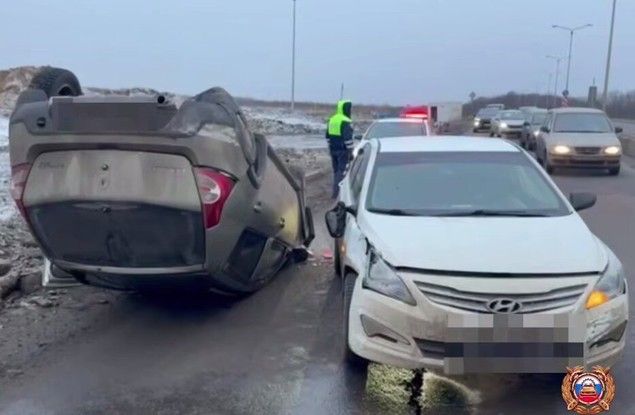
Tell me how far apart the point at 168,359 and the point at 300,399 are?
4.19 ft

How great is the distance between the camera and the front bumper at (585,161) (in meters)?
20.5

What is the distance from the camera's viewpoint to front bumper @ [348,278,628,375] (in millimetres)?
4625

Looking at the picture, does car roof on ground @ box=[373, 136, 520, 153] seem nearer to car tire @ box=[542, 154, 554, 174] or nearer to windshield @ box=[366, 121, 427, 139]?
windshield @ box=[366, 121, 427, 139]

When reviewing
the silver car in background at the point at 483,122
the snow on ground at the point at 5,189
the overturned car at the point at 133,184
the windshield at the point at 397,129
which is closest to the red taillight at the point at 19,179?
the overturned car at the point at 133,184

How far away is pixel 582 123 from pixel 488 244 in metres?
17.9

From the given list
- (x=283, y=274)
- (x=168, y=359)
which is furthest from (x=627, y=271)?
(x=168, y=359)

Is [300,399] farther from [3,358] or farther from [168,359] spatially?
[3,358]

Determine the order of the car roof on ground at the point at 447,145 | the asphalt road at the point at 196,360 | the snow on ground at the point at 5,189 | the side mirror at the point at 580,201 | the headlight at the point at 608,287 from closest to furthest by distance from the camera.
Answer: the headlight at the point at 608,287, the asphalt road at the point at 196,360, the side mirror at the point at 580,201, the car roof on ground at the point at 447,145, the snow on ground at the point at 5,189

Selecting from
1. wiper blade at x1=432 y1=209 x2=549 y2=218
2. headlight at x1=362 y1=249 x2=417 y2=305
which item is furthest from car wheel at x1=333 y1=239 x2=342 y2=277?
headlight at x1=362 y1=249 x2=417 y2=305

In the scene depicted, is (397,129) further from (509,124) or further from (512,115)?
(512,115)

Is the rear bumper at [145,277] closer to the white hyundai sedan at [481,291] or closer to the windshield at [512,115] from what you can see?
the white hyundai sedan at [481,291]

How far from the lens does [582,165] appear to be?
67.6 feet

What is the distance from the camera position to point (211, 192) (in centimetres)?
601
